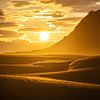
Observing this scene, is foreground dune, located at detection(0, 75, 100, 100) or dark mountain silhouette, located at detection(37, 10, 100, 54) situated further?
dark mountain silhouette, located at detection(37, 10, 100, 54)

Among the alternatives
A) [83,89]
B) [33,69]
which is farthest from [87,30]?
[83,89]

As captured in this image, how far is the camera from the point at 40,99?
15.1 meters

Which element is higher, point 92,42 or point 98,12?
point 98,12

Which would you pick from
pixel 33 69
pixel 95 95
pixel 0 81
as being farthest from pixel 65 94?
pixel 33 69

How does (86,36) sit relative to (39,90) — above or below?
below

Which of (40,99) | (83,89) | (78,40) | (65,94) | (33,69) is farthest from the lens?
(78,40)

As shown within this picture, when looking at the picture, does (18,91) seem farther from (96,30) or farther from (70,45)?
(70,45)

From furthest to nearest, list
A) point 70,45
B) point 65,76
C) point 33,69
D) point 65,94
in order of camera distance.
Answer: point 70,45
point 33,69
point 65,76
point 65,94

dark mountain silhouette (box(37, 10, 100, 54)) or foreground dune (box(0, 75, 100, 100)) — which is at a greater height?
foreground dune (box(0, 75, 100, 100))

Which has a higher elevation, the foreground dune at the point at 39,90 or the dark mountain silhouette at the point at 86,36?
the foreground dune at the point at 39,90

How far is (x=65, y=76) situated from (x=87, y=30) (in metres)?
133

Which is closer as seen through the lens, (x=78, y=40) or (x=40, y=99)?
(x=40, y=99)

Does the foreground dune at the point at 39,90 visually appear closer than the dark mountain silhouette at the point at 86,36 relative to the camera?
Yes

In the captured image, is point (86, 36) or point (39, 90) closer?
point (39, 90)
